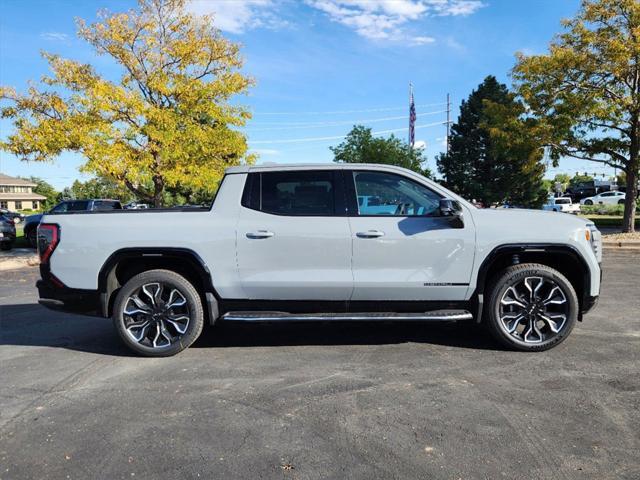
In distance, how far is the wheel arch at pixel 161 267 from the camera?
462 cm

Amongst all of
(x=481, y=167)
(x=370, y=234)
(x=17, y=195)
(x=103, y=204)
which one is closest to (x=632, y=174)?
(x=370, y=234)

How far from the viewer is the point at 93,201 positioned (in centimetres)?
1744

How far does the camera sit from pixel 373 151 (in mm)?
36906

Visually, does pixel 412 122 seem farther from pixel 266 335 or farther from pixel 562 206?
pixel 266 335

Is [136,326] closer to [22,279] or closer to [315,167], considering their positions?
[315,167]

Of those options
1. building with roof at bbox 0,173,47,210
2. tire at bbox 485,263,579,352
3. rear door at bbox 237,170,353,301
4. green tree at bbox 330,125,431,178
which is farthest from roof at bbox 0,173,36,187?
tire at bbox 485,263,579,352

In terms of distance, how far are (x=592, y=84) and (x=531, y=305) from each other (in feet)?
39.2

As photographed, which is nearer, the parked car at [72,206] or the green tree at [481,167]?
the parked car at [72,206]

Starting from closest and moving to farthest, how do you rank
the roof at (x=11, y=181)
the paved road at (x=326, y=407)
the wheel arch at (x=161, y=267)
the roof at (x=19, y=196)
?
1. the paved road at (x=326, y=407)
2. the wheel arch at (x=161, y=267)
3. the roof at (x=19, y=196)
4. the roof at (x=11, y=181)

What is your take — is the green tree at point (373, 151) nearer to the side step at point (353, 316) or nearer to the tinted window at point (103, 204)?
the tinted window at point (103, 204)

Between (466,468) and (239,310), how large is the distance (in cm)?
259

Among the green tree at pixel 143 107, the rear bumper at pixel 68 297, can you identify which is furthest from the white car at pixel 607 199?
the rear bumper at pixel 68 297

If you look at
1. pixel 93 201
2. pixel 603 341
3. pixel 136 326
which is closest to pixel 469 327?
pixel 603 341

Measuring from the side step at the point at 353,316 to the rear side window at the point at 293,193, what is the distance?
94cm
